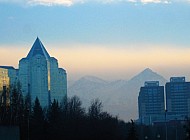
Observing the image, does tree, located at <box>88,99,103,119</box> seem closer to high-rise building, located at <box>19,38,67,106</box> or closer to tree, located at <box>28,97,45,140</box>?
tree, located at <box>28,97,45,140</box>

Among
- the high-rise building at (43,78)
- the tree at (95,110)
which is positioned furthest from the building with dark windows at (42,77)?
the tree at (95,110)

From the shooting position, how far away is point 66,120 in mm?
70688

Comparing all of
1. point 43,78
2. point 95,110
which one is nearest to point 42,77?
point 43,78

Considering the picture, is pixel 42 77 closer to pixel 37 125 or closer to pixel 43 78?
pixel 43 78

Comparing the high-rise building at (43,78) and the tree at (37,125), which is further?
the high-rise building at (43,78)

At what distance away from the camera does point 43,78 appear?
164 metres

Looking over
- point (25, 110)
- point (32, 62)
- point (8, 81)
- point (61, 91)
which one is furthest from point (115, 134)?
point (32, 62)

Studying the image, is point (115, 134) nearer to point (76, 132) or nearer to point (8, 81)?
point (76, 132)

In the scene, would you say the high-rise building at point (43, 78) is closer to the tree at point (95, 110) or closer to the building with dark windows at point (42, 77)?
the building with dark windows at point (42, 77)

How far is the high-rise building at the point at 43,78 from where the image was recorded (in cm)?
15762

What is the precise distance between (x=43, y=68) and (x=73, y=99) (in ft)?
240

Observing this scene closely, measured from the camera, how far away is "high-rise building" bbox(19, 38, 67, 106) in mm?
157625

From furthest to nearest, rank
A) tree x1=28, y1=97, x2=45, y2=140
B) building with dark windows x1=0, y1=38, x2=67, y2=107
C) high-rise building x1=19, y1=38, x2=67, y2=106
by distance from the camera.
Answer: high-rise building x1=19, y1=38, x2=67, y2=106 → building with dark windows x1=0, y1=38, x2=67, y2=107 → tree x1=28, y1=97, x2=45, y2=140

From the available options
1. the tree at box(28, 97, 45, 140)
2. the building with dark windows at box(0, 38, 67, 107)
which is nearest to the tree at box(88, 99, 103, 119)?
the tree at box(28, 97, 45, 140)
